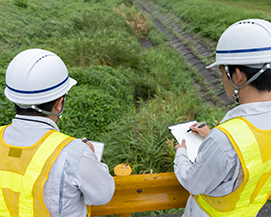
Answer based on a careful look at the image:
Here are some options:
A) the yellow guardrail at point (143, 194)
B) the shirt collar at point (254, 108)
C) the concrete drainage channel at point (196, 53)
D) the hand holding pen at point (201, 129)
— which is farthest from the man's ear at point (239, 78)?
the concrete drainage channel at point (196, 53)

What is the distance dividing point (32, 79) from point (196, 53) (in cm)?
598

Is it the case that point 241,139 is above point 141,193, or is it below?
above

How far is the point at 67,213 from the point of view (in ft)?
3.36

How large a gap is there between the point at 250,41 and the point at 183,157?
0.92 metres

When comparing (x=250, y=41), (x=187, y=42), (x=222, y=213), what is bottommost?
(x=187, y=42)

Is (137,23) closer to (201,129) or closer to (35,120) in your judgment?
(201,129)

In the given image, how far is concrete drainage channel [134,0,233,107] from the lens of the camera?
4477mm

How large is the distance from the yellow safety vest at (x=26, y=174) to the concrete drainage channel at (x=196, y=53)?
4.08 metres

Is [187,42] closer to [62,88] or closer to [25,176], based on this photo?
[62,88]

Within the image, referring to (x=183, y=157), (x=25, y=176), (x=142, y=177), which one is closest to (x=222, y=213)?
(x=183, y=157)

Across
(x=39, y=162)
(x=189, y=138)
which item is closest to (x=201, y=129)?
(x=189, y=138)

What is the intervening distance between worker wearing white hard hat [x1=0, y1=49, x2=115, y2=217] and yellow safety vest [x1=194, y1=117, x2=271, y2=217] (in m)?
0.74

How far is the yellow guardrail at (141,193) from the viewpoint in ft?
5.08

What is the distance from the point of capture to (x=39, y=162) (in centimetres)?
91
